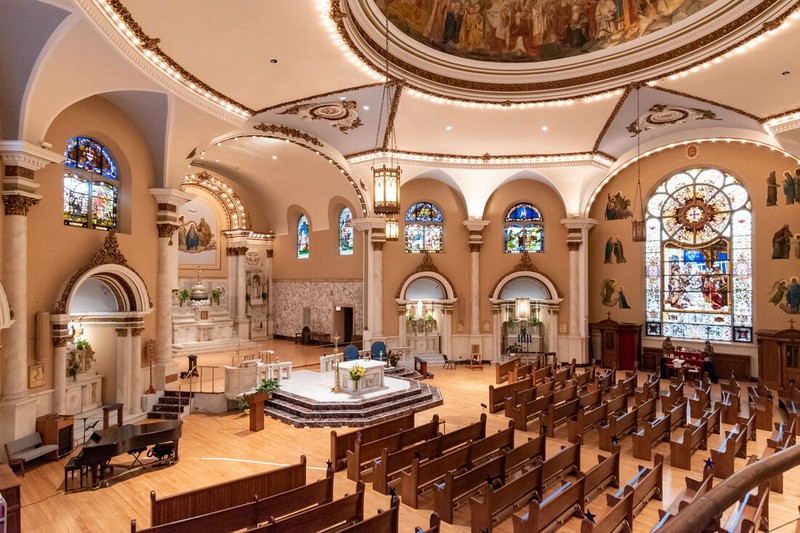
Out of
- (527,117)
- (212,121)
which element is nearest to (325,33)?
(212,121)

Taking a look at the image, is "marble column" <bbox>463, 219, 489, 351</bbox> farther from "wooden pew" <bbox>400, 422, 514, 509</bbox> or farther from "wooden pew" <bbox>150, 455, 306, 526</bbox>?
"wooden pew" <bbox>150, 455, 306, 526</bbox>

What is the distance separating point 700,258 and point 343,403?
13.9 metres

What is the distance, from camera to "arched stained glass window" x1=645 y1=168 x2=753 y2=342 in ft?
53.5

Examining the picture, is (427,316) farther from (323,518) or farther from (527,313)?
(323,518)

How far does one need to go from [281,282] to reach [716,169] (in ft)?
60.9

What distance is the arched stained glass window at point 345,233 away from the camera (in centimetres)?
A: 2000

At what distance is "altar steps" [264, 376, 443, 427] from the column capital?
7.23 metres

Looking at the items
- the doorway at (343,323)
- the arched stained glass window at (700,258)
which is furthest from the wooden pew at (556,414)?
the doorway at (343,323)

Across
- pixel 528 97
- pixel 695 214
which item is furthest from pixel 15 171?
pixel 695 214

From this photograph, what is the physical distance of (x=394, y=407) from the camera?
39.5ft

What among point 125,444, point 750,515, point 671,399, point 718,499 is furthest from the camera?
point 671,399

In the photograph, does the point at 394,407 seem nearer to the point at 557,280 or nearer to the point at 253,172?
the point at 557,280

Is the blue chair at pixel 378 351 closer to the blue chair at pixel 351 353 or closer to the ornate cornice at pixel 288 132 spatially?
the blue chair at pixel 351 353

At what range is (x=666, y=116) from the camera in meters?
14.5
